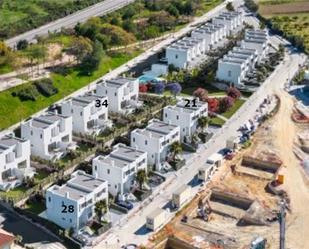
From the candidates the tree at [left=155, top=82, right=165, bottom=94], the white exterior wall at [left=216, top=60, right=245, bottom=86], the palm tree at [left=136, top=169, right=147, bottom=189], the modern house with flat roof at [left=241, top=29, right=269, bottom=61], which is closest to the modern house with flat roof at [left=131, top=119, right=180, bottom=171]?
the palm tree at [left=136, top=169, right=147, bottom=189]

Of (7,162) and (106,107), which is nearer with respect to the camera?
(7,162)

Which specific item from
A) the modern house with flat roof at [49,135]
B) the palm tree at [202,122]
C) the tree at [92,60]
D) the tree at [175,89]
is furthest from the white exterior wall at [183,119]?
the tree at [92,60]

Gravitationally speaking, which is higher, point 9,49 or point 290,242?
point 9,49

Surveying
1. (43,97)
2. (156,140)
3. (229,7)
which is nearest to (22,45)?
(43,97)

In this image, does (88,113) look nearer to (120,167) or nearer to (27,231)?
(120,167)

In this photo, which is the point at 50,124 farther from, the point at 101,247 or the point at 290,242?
the point at 290,242

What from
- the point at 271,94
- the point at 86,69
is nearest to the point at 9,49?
the point at 86,69

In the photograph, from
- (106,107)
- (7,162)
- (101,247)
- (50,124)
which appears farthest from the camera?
(106,107)
